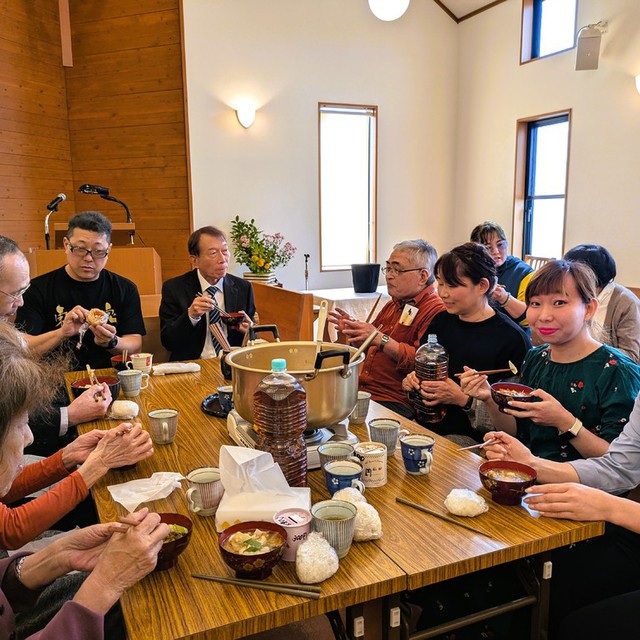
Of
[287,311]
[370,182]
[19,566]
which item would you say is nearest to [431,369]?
[19,566]

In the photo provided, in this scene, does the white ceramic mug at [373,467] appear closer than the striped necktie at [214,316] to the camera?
Yes

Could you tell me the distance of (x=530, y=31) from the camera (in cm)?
569

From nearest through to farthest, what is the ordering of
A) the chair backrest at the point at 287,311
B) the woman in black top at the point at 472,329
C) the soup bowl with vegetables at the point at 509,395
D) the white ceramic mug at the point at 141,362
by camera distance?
the soup bowl with vegetables at the point at 509,395, the woman in black top at the point at 472,329, the white ceramic mug at the point at 141,362, the chair backrest at the point at 287,311

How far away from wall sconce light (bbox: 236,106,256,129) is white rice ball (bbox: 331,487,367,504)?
526 centimetres

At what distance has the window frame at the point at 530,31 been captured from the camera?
5.62m

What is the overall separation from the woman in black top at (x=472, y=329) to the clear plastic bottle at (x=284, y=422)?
89cm

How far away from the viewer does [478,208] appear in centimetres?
664

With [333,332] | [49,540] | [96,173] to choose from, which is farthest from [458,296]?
[96,173]

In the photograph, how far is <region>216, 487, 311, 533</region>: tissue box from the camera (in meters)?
1.09

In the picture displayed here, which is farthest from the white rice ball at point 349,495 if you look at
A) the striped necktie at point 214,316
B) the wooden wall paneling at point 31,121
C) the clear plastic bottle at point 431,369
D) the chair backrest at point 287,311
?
the wooden wall paneling at point 31,121

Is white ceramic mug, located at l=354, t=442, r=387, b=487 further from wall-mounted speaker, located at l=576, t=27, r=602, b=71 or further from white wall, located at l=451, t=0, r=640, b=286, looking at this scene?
wall-mounted speaker, located at l=576, t=27, r=602, b=71

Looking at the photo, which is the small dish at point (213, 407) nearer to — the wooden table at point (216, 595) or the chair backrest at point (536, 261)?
the wooden table at point (216, 595)

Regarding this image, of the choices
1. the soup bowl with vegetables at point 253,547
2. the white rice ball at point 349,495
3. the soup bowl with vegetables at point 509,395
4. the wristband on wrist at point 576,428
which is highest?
the soup bowl with vegetables at point 509,395

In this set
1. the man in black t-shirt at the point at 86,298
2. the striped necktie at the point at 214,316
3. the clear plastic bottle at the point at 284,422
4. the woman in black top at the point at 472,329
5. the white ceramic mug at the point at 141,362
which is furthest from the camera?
the striped necktie at the point at 214,316
